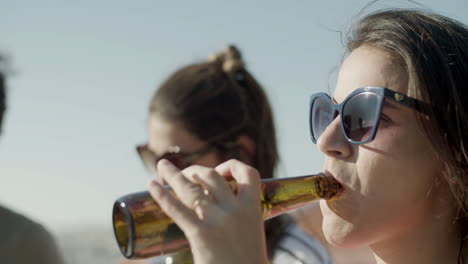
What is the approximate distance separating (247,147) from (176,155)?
0.46m

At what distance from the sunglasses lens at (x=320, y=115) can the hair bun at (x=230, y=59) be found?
1.75 m

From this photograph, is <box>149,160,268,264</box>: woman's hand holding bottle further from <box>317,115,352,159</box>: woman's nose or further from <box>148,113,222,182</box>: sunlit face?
<box>148,113,222,182</box>: sunlit face

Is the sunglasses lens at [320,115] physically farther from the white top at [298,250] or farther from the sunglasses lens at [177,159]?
the sunglasses lens at [177,159]

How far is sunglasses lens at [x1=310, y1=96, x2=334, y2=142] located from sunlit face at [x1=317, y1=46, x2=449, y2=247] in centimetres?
15

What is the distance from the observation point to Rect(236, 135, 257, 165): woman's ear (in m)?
3.67

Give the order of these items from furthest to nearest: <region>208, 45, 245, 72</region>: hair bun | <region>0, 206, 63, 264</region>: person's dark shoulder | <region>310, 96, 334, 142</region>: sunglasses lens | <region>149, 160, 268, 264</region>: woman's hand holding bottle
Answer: <region>208, 45, 245, 72</region>: hair bun < <region>0, 206, 63, 264</region>: person's dark shoulder < <region>310, 96, 334, 142</region>: sunglasses lens < <region>149, 160, 268, 264</region>: woman's hand holding bottle

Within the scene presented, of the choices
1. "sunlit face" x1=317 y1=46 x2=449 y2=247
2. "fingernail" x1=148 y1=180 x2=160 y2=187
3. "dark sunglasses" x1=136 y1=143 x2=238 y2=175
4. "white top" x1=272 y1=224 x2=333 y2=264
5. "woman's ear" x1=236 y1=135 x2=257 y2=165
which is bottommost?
"white top" x1=272 y1=224 x2=333 y2=264

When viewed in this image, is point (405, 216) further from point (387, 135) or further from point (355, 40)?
point (355, 40)

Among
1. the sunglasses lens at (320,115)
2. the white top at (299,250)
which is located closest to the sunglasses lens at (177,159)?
the white top at (299,250)

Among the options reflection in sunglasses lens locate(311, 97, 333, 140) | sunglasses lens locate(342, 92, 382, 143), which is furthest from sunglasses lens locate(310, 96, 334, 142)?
sunglasses lens locate(342, 92, 382, 143)

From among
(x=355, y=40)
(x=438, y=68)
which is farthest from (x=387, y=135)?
(x=355, y=40)

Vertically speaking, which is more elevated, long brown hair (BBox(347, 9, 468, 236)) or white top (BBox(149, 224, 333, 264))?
long brown hair (BBox(347, 9, 468, 236))

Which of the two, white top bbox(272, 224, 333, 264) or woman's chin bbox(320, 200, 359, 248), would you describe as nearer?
woman's chin bbox(320, 200, 359, 248)

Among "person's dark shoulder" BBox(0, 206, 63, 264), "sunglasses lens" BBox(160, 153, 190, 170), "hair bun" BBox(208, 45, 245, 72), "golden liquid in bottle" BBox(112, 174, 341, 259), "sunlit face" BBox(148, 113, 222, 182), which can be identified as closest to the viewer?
"golden liquid in bottle" BBox(112, 174, 341, 259)
